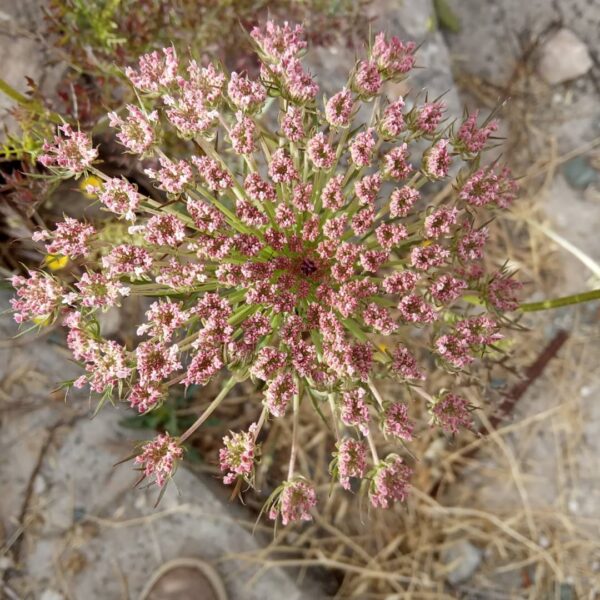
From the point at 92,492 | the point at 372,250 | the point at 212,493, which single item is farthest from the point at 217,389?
the point at 372,250

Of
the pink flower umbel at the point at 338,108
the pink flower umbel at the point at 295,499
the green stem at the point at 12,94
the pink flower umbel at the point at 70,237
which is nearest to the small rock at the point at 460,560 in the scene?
the pink flower umbel at the point at 295,499

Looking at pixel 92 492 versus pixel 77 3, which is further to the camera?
pixel 92 492

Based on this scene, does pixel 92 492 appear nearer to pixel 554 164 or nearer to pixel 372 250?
pixel 372 250

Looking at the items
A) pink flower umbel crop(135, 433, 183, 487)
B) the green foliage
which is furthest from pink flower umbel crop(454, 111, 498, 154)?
the green foliage

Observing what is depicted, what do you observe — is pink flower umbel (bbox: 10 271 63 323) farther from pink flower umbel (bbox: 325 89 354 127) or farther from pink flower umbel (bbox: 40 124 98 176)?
pink flower umbel (bbox: 325 89 354 127)

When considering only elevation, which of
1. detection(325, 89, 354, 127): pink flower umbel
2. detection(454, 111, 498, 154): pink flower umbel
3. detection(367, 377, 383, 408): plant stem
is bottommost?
detection(367, 377, 383, 408): plant stem

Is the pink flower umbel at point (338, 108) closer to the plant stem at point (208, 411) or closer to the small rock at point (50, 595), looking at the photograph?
the plant stem at point (208, 411)

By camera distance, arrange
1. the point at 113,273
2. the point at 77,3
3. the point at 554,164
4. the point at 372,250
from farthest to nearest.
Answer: the point at 554,164 < the point at 77,3 < the point at 372,250 < the point at 113,273

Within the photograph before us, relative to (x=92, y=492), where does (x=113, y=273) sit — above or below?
above
